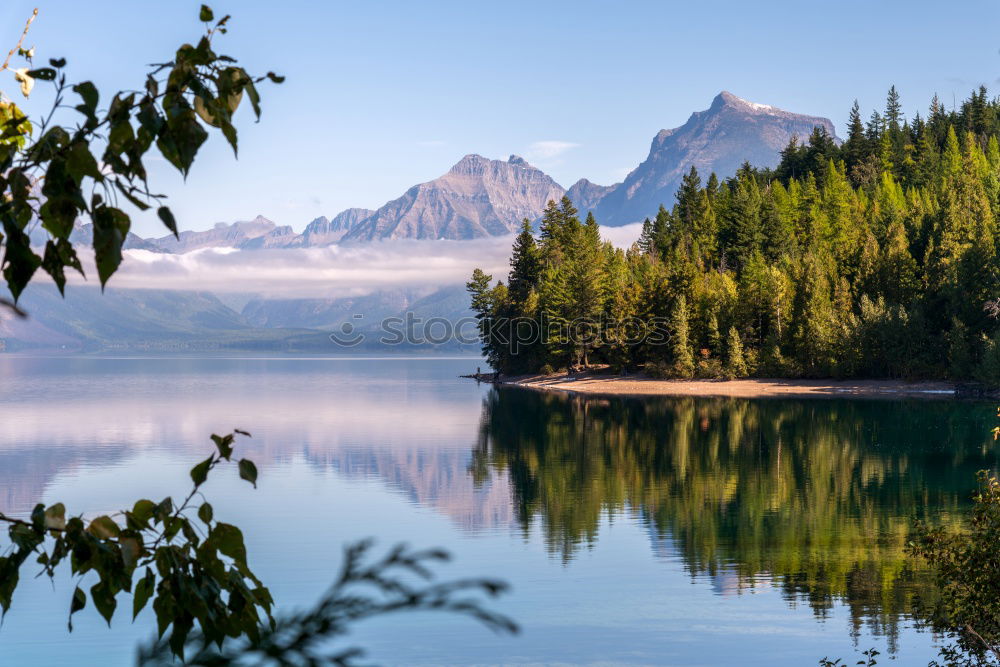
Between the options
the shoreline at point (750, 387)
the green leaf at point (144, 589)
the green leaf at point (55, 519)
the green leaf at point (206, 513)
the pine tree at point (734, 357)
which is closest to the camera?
the green leaf at point (55, 519)

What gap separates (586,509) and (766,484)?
9.42 metres

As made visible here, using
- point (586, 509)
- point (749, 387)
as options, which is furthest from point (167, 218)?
point (749, 387)

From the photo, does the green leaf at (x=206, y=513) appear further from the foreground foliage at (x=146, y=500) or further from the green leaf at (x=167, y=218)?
the green leaf at (x=167, y=218)

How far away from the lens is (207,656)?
372 cm

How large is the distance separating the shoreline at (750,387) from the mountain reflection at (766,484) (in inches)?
528

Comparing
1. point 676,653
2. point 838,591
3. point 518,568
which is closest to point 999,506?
point 676,653

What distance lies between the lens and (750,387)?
103 meters

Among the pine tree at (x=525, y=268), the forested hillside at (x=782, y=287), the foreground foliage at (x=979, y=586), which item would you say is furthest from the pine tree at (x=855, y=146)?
the foreground foliage at (x=979, y=586)

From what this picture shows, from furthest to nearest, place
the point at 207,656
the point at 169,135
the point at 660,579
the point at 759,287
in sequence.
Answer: the point at 759,287
the point at 660,579
the point at 207,656
the point at 169,135

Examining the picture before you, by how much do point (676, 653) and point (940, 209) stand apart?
9160cm

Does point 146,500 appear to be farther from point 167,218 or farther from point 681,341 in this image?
point 681,341

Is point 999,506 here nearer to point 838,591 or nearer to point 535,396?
point 838,591

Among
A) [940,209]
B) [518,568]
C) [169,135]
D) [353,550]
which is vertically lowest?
[518,568]

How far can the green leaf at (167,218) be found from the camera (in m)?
2.98
